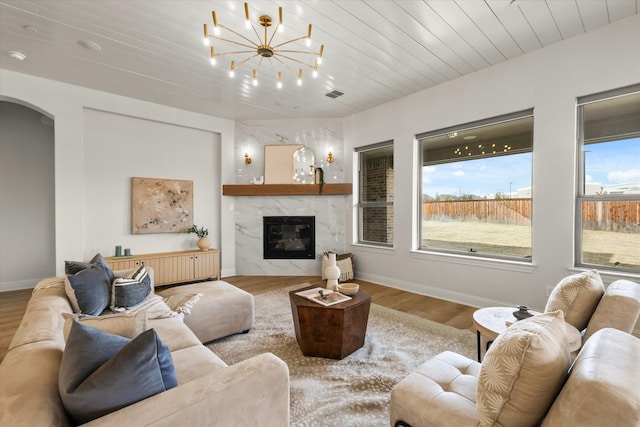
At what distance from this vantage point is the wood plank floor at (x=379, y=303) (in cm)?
319

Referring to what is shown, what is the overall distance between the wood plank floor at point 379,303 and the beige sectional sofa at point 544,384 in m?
1.77

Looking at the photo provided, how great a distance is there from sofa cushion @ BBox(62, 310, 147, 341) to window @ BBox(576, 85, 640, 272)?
12.8 feet

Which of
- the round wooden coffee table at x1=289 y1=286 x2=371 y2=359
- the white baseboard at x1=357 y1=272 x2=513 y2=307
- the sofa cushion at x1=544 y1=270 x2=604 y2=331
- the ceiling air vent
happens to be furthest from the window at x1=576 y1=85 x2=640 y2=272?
the ceiling air vent

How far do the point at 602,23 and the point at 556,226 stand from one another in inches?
76.9

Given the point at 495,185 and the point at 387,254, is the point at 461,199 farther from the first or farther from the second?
the point at 387,254

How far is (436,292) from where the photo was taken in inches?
162

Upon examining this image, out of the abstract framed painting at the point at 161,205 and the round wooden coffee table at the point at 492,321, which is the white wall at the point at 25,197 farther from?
the round wooden coffee table at the point at 492,321

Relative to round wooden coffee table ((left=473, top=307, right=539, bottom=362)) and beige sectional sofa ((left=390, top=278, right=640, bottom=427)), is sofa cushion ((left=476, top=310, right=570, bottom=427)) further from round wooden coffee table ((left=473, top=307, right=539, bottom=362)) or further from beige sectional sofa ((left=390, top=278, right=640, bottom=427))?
round wooden coffee table ((left=473, top=307, right=539, bottom=362))

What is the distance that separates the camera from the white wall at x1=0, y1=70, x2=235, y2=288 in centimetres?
393

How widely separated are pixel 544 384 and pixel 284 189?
4.75 meters

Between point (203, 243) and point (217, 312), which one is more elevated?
point (203, 243)

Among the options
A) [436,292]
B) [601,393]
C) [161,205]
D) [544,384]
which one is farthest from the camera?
[161,205]

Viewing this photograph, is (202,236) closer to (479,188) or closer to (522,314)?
(479,188)

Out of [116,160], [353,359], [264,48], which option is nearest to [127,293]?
[353,359]
